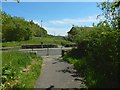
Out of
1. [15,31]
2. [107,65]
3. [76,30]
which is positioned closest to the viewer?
[107,65]

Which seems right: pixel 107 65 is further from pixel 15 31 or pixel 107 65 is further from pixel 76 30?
pixel 15 31

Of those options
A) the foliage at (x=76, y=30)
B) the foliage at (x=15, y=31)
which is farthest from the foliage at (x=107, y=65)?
the foliage at (x=15, y=31)

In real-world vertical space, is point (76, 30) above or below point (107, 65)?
above

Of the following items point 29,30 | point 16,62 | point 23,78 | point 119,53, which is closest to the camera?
point 119,53

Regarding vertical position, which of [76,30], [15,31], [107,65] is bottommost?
[107,65]

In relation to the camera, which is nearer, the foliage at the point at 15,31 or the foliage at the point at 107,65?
the foliage at the point at 107,65

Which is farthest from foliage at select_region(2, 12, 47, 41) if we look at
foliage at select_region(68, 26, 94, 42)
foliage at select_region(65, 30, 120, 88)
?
foliage at select_region(65, 30, 120, 88)

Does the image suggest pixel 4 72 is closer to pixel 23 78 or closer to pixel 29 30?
pixel 23 78

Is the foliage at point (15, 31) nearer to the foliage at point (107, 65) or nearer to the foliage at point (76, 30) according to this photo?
the foliage at point (76, 30)

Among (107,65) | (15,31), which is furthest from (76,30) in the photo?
(107,65)

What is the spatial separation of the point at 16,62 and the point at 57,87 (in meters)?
6.23

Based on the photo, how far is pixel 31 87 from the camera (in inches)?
471

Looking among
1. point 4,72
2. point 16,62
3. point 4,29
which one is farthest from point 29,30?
point 4,72

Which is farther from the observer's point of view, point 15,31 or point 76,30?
point 15,31
